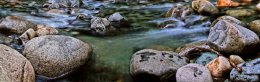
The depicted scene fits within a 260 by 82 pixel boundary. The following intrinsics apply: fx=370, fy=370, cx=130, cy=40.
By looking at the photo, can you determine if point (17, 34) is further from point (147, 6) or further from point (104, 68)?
point (147, 6)

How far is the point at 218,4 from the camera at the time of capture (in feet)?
32.9

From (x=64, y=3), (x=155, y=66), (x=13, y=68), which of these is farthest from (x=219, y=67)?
(x=64, y=3)

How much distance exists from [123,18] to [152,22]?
695mm

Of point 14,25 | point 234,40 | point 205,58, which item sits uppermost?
point 234,40

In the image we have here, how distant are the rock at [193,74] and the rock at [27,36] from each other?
323cm

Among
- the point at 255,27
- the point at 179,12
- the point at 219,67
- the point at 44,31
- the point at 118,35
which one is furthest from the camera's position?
the point at 179,12

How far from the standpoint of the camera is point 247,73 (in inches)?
195

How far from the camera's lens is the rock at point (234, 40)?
5770 millimetres

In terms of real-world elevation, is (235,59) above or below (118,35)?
above

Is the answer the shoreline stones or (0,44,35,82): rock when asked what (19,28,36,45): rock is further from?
the shoreline stones

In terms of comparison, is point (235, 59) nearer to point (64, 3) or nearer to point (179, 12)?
point (179, 12)

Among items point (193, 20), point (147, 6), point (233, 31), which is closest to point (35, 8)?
point (147, 6)

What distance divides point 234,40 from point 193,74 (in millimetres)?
1206

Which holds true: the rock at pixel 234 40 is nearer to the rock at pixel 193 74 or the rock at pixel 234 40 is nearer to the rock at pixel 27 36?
the rock at pixel 193 74
